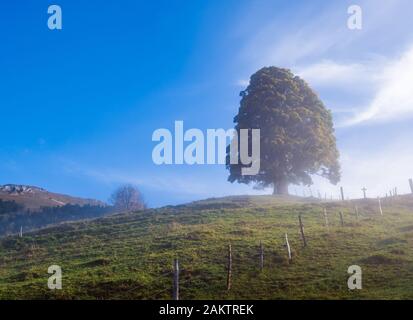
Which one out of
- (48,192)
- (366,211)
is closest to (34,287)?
(366,211)

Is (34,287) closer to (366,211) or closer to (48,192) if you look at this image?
(366,211)

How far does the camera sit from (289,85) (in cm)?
7000

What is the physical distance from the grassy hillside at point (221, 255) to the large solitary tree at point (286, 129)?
13921 mm

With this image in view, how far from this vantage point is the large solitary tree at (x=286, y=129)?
65.9 meters

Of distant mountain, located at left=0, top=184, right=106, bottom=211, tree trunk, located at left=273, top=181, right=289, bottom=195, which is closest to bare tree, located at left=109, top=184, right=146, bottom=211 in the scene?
distant mountain, located at left=0, top=184, right=106, bottom=211

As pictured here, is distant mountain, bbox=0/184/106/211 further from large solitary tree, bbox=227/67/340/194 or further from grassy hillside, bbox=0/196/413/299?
grassy hillside, bbox=0/196/413/299

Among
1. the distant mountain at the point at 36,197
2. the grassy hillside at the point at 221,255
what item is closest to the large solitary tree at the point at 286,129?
the grassy hillside at the point at 221,255

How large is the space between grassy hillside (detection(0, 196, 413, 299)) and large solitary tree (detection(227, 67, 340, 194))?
13.9 meters

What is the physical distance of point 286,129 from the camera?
6688 cm

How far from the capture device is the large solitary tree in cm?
6588

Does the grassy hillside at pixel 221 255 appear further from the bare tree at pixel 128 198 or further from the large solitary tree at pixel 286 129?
the bare tree at pixel 128 198

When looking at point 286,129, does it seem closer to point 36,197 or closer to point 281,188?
point 281,188

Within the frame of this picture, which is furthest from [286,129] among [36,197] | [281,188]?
[36,197]
